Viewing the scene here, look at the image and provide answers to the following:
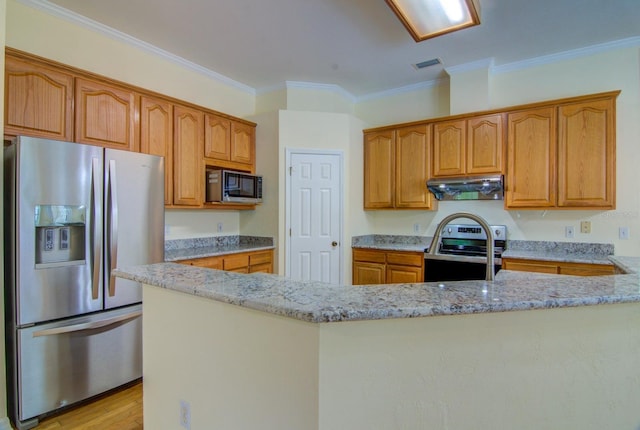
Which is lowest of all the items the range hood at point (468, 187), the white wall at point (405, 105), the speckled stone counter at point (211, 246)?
the speckled stone counter at point (211, 246)

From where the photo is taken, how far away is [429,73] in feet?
12.6

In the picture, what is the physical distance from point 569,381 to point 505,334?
269 mm

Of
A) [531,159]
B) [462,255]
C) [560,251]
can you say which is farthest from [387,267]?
[531,159]

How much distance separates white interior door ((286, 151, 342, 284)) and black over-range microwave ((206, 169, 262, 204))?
0.45 meters

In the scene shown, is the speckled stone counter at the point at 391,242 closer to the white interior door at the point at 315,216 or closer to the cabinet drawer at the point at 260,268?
the white interior door at the point at 315,216

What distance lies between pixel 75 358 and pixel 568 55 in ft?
16.3

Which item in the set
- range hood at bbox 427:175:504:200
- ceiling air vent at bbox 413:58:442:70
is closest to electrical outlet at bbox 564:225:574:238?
range hood at bbox 427:175:504:200

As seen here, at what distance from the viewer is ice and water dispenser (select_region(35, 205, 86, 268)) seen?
79.9 inches

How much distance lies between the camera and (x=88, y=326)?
7.18ft

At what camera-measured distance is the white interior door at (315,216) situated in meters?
3.87

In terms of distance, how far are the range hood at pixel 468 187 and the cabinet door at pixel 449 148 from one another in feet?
0.36

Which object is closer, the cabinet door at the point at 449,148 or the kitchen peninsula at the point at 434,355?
the kitchen peninsula at the point at 434,355

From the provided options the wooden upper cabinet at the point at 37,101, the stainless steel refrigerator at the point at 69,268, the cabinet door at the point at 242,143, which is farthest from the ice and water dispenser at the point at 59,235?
the cabinet door at the point at 242,143

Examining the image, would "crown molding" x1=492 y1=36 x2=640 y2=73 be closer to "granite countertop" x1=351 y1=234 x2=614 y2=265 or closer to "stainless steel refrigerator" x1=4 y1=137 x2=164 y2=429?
"granite countertop" x1=351 y1=234 x2=614 y2=265
